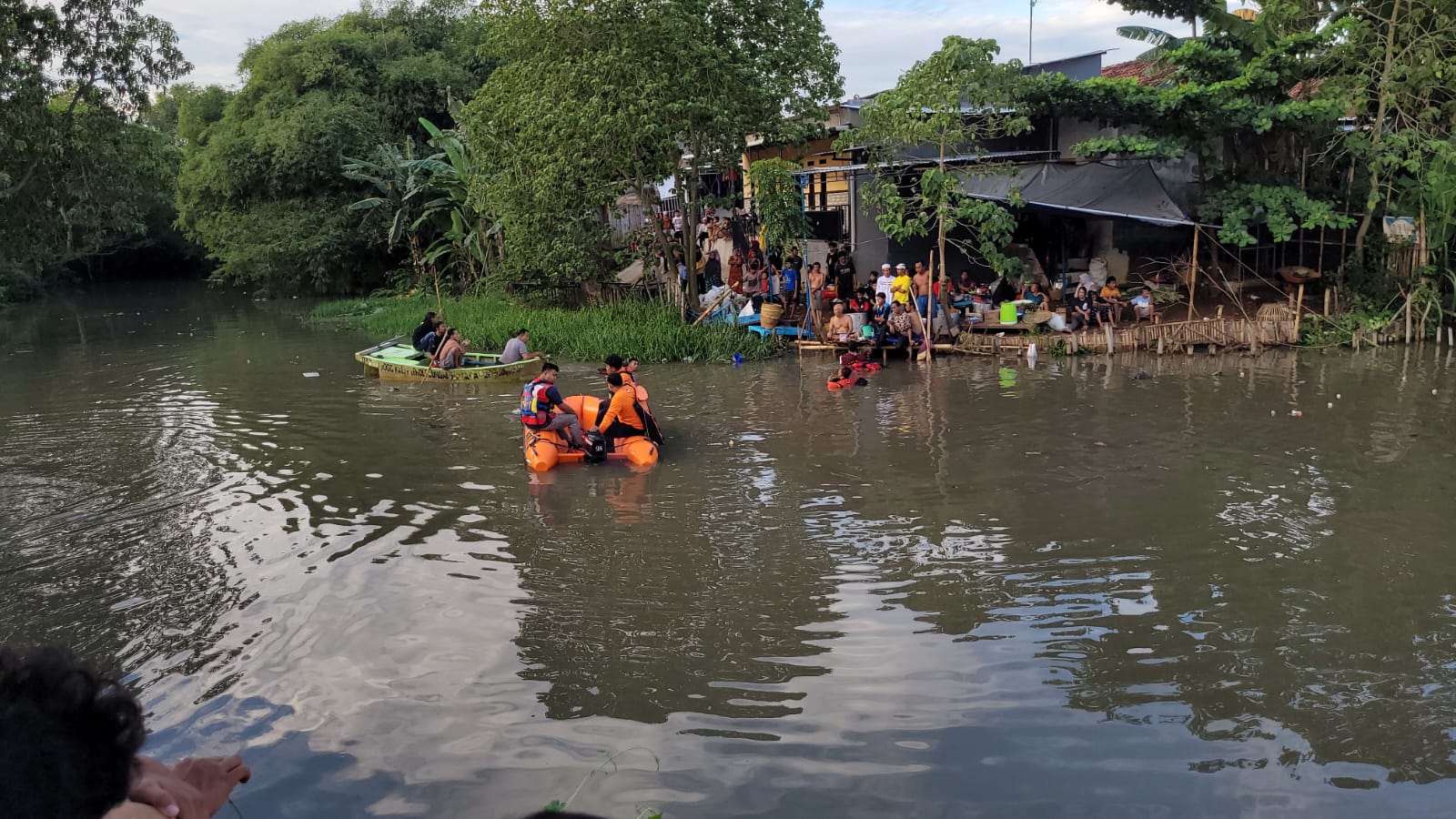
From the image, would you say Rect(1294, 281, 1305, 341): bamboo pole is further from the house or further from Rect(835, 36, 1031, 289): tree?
Rect(835, 36, 1031, 289): tree

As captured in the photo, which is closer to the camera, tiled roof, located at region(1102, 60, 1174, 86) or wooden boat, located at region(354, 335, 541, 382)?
wooden boat, located at region(354, 335, 541, 382)

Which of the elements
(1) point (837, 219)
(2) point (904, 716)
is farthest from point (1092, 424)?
(1) point (837, 219)

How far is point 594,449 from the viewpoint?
1105cm

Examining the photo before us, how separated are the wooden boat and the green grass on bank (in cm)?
165

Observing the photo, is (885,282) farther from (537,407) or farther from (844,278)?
(537,407)

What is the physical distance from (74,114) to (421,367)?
27.2 feet

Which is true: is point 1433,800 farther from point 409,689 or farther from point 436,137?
point 436,137

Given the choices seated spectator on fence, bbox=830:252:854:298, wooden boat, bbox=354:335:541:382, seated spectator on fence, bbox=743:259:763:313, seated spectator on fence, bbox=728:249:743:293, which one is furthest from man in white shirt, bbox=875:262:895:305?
wooden boat, bbox=354:335:541:382

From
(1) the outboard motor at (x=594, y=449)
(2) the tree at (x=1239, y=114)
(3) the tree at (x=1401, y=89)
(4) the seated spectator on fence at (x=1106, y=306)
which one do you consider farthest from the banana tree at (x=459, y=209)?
(3) the tree at (x=1401, y=89)

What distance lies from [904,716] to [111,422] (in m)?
13.0

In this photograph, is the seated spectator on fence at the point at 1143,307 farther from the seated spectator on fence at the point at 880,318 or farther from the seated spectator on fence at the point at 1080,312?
the seated spectator on fence at the point at 880,318

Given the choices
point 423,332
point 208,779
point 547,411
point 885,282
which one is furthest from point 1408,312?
point 208,779

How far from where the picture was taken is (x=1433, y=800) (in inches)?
187

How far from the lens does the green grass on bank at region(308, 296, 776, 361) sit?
18.4m
